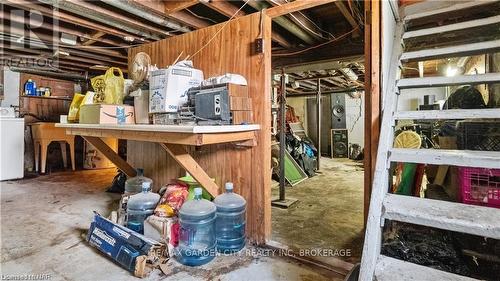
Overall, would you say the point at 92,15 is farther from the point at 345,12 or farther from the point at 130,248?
the point at 345,12

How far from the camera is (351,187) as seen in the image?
421cm

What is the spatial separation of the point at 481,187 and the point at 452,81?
27.4 inches

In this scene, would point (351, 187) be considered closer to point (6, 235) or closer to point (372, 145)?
point (372, 145)

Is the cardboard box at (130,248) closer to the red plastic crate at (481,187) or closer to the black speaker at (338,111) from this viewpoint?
the red plastic crate at (481,187)

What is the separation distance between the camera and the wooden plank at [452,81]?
1.36 metres

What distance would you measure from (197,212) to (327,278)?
0.96 metres


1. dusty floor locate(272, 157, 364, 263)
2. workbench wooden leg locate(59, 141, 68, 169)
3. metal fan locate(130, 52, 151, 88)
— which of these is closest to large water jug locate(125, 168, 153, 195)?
metal fan locate(130, 52, 151, 88)

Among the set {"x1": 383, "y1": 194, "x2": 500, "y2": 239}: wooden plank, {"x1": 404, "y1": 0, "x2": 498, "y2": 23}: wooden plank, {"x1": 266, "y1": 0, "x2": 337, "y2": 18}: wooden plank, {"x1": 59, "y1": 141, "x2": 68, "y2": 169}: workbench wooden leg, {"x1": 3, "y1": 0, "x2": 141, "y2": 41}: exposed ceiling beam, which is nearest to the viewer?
{"x1": 383, "y1": 194, "x2": 500, "y2": 239}: wooden plank

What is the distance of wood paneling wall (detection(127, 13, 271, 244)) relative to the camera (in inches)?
82.6

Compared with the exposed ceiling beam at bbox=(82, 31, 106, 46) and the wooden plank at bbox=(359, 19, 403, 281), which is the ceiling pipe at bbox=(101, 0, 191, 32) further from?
the wooden plank at bbox=(359, 19, 403, 281)

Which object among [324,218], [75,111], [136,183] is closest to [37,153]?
[75,111]

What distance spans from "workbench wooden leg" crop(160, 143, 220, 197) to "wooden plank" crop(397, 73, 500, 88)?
144 centimetres

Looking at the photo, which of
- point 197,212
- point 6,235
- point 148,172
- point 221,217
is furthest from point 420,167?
point 6,235

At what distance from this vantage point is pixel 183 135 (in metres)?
1.65
